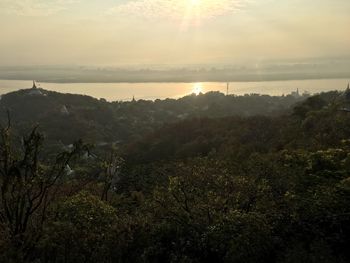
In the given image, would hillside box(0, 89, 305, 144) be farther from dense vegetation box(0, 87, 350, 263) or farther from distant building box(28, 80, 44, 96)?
dense vegetation box(0, 87, 350, 263)

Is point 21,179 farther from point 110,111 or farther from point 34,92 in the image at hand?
point 34,92

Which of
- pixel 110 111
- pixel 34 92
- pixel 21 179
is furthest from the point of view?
pixel 34 92

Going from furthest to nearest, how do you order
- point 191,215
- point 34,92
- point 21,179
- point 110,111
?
point 34,92 → point 110,111 → point 191,215 → point 21,179

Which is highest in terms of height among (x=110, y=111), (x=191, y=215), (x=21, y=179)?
(x=21, y=179)

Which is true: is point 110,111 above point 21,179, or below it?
below

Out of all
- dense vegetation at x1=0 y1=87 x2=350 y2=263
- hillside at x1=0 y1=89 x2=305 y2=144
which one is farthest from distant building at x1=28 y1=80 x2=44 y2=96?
dense vegetation at x1=0 y1=87 x2=350 y2=263

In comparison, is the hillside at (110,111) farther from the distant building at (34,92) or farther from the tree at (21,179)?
the tree at (21,179)

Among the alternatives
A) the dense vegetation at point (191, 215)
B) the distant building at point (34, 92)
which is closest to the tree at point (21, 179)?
the dense vegetation at point (191, 215)

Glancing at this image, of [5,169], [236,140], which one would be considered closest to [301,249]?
[5,169]

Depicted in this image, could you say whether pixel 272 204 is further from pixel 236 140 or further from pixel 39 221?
pixel 236 140

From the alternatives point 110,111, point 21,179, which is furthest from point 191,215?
point 110,111

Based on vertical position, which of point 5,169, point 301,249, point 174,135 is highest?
point 5,169
